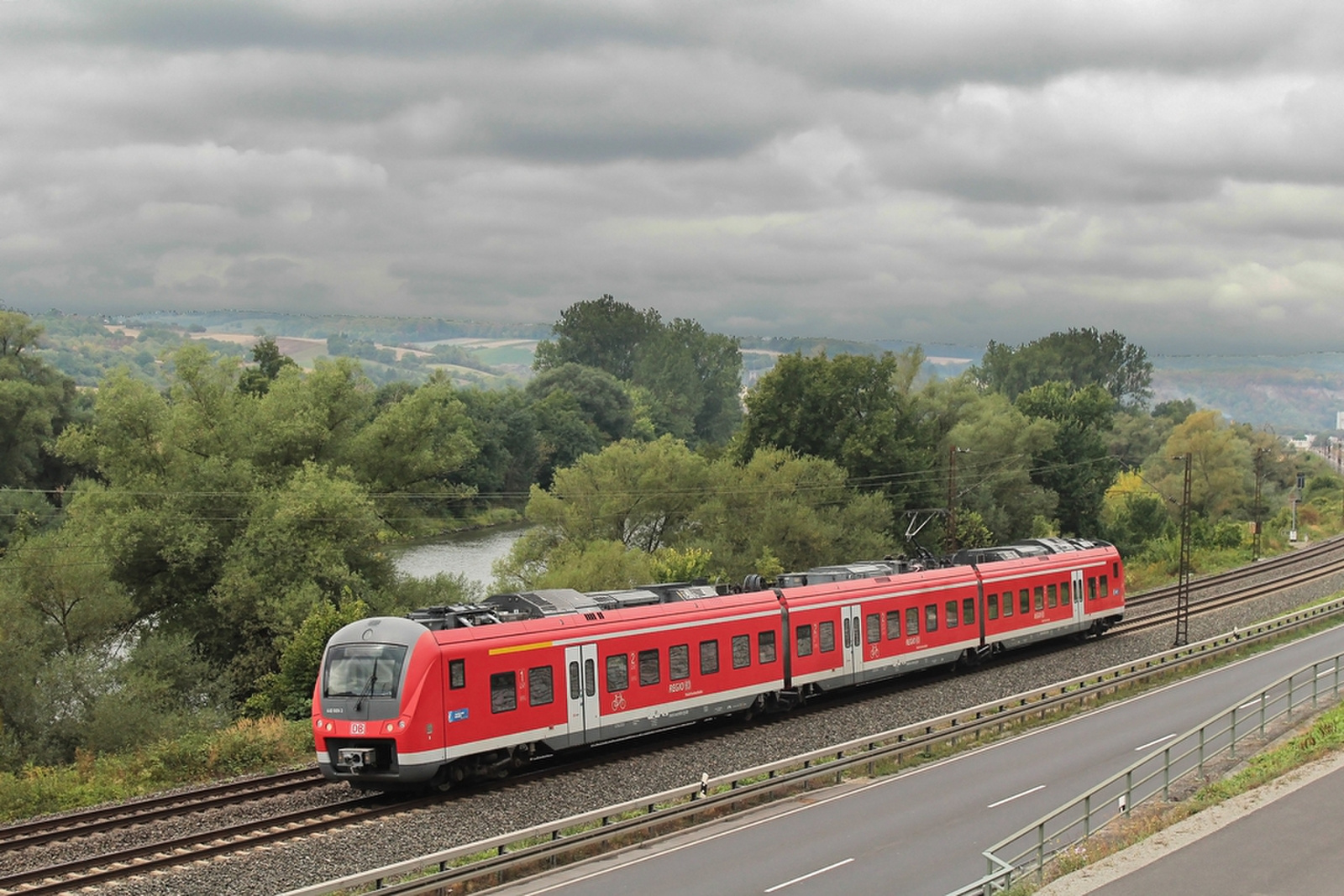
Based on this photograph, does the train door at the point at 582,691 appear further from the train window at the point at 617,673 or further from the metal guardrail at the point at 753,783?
the metal guardrail at the point at 753,783

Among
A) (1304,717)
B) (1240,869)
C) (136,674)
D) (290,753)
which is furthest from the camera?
(136,674)

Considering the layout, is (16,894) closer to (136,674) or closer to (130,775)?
(130,775)

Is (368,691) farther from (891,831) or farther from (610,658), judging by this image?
(891,831)

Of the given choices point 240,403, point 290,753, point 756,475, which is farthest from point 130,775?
point 756,475

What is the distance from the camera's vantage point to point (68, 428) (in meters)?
54.5

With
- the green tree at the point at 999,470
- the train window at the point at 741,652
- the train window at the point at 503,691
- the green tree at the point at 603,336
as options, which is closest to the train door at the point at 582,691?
the train window at the point at 503,691

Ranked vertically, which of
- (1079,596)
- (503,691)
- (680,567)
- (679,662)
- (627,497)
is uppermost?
(503,691)

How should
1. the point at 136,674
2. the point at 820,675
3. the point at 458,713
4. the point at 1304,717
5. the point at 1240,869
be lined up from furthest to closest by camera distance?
the point at 136,674
the point at 820,675
the point at 1304,717
the point at 458,713
the point at 1240,869

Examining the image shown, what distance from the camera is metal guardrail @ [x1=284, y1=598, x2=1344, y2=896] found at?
19.0 m

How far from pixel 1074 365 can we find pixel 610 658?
165759 mm

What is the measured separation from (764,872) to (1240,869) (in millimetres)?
6869

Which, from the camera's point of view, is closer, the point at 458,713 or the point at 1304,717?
the point at 458,713

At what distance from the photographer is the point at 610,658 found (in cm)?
2827

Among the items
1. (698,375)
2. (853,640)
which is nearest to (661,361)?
(698,375)
